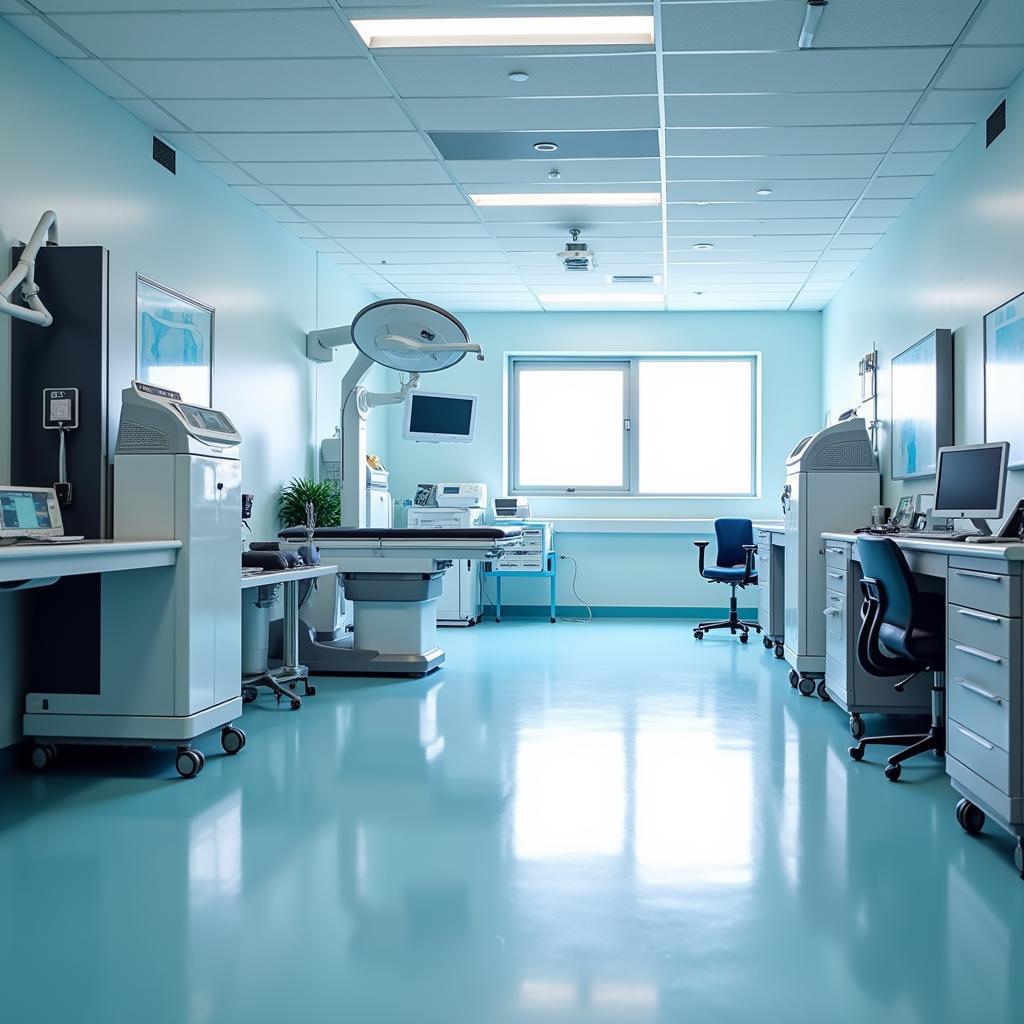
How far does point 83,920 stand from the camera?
7.82 feet

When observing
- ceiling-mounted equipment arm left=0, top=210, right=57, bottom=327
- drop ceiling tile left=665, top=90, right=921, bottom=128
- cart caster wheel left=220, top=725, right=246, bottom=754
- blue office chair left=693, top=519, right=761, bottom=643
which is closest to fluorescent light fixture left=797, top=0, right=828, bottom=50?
drop ceiling tile left=665, top=90, right=921, bottom=128

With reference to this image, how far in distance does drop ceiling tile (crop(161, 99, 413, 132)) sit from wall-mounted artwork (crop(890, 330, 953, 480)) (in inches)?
115

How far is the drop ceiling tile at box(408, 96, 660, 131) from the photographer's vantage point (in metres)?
4.53

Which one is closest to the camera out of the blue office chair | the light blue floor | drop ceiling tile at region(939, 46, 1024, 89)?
the light blue floor

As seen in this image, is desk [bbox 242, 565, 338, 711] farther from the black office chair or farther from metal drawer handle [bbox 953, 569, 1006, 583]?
metal drawer handle [bbox 953, 569, 1006, 583]

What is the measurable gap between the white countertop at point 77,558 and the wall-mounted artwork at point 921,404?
378 centimetres

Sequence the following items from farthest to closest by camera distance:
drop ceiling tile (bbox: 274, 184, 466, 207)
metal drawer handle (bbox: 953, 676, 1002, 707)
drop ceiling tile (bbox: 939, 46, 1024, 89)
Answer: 1. drop ceiling tile (bbox: 274, 184, 466, 207)
2. drop ceiling tile (bbox: 939, 46, 1024, 89)
3. metal drawer handle (bbox: 953, 676, 1002, 707)

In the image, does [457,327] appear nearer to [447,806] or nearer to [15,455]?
[15,455]

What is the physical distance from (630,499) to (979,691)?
6419 mm

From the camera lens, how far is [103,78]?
14.0 ft

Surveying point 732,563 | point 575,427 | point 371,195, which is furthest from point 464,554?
point 575,427

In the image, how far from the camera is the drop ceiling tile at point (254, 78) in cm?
413

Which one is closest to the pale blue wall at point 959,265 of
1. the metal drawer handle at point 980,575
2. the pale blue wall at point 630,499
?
the metal drawer handle at point 980,575

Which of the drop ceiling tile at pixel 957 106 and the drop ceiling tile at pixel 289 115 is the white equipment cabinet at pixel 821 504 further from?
the drop ceiling tile at pixel 289 115
